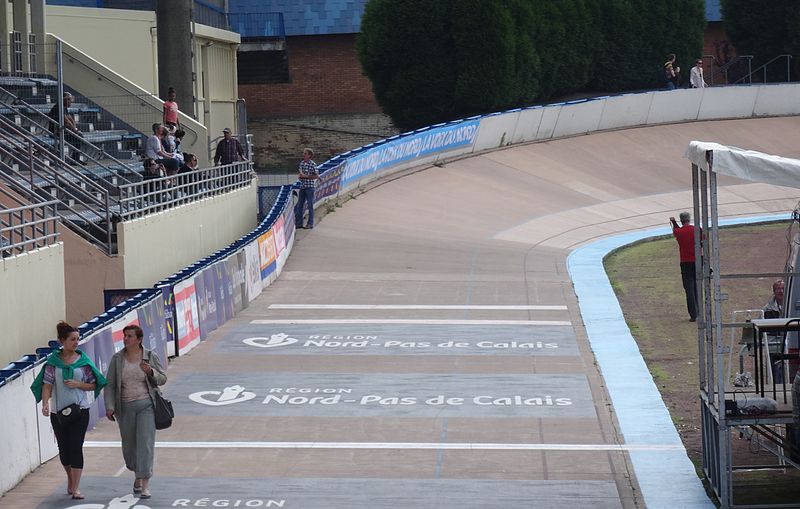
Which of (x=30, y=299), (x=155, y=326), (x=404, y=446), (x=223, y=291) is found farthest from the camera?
(x=223, y=291)

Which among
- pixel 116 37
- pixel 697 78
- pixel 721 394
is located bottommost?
pixel 721 394

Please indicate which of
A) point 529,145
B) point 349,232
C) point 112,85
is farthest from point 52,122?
point 529,145

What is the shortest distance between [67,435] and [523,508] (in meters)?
4.15

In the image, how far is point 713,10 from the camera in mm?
58750

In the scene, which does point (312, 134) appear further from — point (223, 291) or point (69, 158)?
point (223, 291)

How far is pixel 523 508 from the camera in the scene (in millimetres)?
11039

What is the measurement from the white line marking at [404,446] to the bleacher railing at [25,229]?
3866 mm

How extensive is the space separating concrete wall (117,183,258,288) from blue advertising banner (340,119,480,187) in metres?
5.80

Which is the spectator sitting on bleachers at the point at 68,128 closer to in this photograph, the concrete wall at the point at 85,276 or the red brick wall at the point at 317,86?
the concrete wall at the point at 85,276

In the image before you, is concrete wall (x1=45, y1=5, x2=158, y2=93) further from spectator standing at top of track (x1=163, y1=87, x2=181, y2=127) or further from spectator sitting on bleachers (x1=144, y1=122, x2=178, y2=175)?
spectator sitting on bleachers (x1=144, y1=122, x2=178, y2=175)

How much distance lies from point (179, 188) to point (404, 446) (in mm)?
12027

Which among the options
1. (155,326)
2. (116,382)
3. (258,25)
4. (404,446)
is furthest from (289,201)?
(258,25)

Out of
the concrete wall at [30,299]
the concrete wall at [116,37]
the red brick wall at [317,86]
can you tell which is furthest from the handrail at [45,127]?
the red brick wall at [317,86]

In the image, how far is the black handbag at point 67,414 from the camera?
36.5 feet
